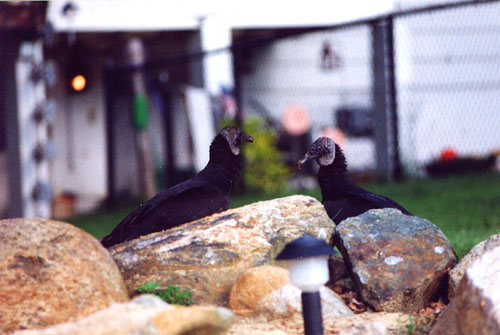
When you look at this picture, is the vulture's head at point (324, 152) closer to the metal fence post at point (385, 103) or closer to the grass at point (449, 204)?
the grass at point (449, 204)

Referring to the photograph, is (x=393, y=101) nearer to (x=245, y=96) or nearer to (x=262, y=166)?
(x=262, y=166)

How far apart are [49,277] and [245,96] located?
1082 centimetres

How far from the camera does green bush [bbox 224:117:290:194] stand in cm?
1151

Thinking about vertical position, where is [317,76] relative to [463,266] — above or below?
above

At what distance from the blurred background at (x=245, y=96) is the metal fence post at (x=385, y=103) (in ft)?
0.11

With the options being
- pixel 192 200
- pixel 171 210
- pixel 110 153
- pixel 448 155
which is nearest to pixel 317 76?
→ pixel 448 155

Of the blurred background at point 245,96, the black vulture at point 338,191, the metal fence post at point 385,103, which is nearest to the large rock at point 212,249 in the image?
Result: the black vulture at point 338,191

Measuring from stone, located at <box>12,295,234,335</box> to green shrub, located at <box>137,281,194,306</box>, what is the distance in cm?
85

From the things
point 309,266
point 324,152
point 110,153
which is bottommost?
point 110,153

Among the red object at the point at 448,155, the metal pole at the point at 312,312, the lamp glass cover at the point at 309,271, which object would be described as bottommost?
the red object at the point at 448,155

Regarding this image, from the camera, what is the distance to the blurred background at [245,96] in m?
11.0

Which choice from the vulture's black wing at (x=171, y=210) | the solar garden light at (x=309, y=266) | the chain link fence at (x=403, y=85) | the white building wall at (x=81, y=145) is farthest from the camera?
the white building wall at (x=81, y=145)

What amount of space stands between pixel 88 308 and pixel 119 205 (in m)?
8.89

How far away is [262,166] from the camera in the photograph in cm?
1168
